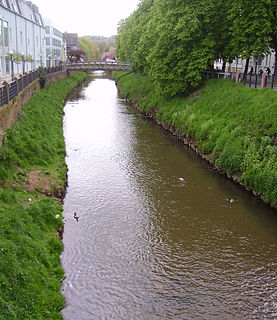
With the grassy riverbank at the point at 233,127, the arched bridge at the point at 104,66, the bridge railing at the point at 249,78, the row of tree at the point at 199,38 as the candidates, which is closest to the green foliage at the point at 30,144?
the grassy riverbank at the point at 233,127

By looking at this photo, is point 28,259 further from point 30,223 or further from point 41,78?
point 41,78

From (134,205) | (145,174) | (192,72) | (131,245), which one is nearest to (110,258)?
(131,245)

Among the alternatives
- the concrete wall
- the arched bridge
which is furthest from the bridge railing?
the arched bridge

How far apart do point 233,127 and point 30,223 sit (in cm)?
1393

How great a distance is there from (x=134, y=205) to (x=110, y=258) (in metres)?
4.37

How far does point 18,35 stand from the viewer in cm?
4141

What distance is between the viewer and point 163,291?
10992 mm

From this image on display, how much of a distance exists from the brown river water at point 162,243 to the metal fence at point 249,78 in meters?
7.14

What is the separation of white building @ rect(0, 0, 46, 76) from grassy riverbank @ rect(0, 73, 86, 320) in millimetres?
13698

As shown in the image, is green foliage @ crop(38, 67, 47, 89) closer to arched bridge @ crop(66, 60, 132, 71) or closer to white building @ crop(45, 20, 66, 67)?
arched bridge @ crop(66, 60, 132, 71)

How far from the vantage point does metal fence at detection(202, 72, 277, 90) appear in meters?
24.4

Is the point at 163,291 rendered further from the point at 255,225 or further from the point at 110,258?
the point at 255,225

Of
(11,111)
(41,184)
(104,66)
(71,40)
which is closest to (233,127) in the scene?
(41,184)

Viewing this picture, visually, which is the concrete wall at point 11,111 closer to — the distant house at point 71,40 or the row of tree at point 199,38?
the row of tree at point 199,38
